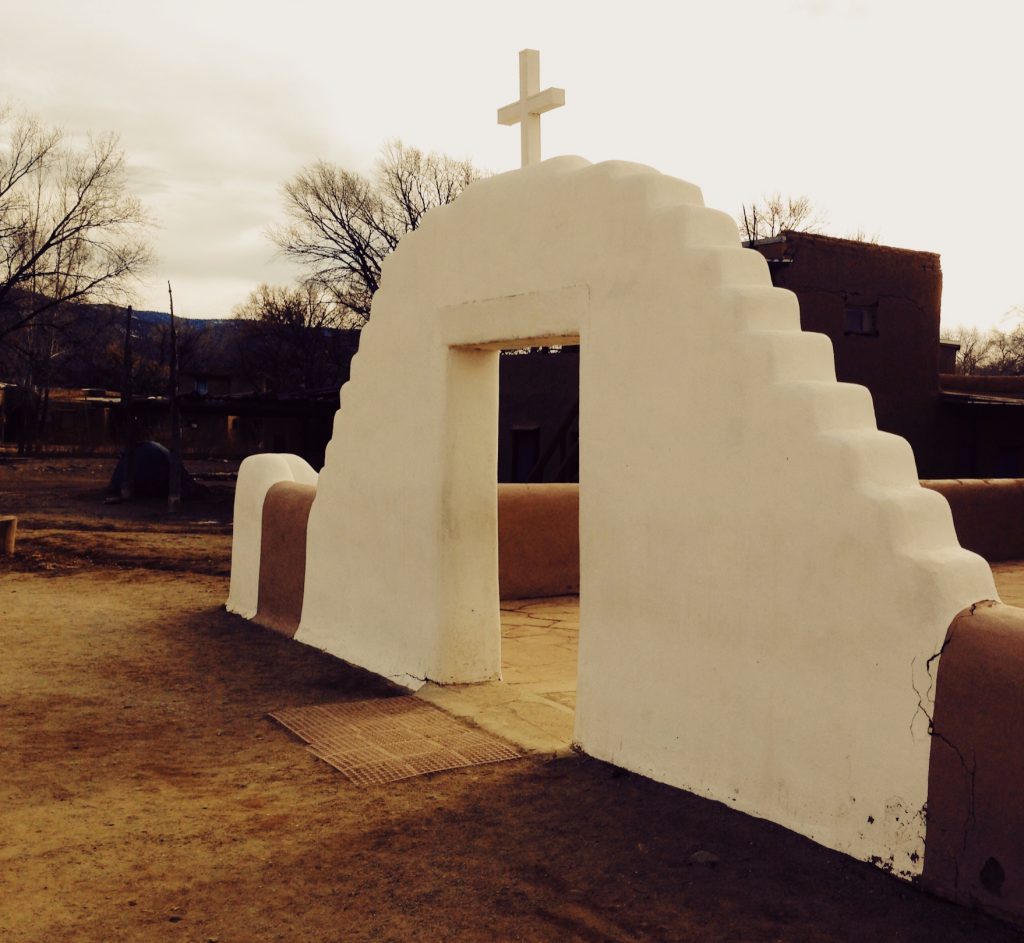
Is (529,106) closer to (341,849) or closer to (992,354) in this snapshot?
(341,849)

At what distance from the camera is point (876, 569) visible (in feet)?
13.2

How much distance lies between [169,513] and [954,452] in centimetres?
1581

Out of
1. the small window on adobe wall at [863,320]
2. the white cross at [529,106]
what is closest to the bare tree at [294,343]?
the small window on adobe wall at [863,320]

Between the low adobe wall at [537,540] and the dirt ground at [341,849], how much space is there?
3961mm

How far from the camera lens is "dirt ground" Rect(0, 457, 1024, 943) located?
3666mm

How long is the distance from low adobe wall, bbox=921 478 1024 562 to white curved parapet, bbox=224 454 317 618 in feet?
28.8

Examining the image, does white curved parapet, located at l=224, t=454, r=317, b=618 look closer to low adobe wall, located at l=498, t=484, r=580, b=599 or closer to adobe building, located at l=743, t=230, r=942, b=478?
low adobe wall, located at l=498, t=484, r=580, b=599

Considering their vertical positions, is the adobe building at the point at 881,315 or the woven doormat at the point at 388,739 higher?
the adobe building at the point at 881,315

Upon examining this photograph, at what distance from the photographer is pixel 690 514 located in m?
4.91

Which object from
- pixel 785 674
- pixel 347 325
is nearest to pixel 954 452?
pixel 785 674

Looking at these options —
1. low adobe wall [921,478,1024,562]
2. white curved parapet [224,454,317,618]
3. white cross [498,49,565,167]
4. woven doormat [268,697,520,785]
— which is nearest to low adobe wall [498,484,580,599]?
white curved parapet [224,454,317,618]

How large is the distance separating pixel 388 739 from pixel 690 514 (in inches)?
86.7

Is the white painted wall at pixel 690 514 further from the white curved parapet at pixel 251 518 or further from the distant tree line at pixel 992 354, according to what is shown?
the distant tree line at pixel 992 354

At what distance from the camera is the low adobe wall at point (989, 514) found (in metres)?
14.2
